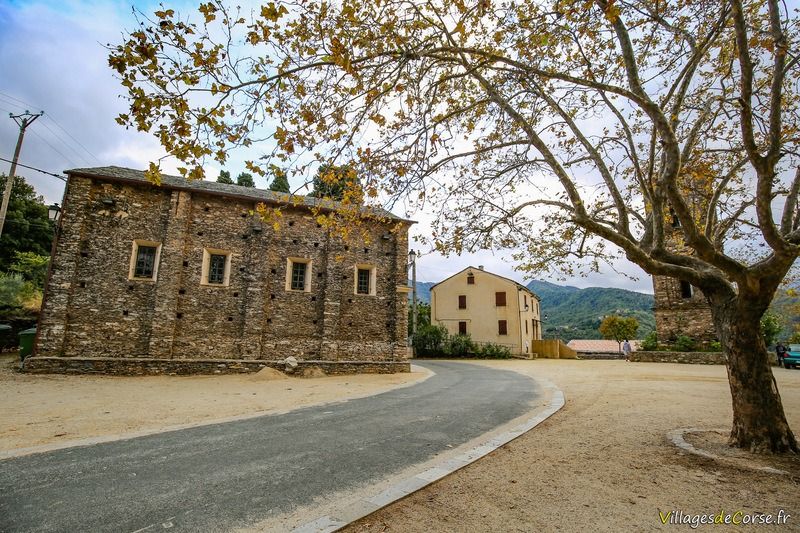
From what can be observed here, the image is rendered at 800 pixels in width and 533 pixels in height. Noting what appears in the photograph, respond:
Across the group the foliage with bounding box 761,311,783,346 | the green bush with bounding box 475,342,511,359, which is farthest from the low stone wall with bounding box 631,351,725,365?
the green bush with bounding box 475,342,511,359

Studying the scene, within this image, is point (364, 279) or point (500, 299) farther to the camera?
point (500, 299)

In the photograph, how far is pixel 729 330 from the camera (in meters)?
5.09

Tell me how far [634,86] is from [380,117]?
351 cm

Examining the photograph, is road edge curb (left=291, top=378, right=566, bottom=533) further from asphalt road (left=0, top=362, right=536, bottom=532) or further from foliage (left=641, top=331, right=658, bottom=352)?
foliage (left=641, top=331, right=658, bottom=352)

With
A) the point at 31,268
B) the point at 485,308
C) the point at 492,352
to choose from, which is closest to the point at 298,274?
the point at 492,352

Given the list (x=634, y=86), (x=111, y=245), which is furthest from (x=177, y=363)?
(x=634, y=86)

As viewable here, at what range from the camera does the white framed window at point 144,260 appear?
15484 mm

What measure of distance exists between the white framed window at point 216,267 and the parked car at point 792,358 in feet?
98.3

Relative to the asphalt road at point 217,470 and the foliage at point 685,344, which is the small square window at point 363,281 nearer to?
the asphalt road at point 217,470

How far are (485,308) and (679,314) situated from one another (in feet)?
48.8

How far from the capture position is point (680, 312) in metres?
25.2

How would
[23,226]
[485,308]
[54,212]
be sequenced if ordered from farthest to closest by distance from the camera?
[485,308] < [23,226] < [54,212]

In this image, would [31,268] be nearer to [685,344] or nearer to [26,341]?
[26,341]

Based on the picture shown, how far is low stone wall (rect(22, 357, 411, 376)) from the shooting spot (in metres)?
13.5
